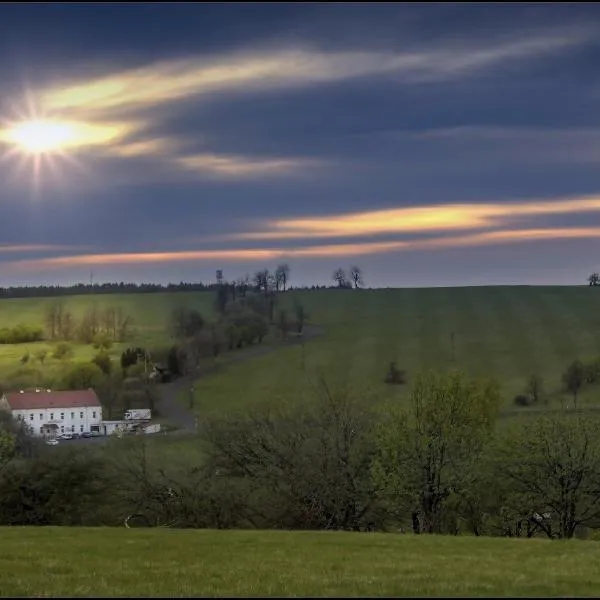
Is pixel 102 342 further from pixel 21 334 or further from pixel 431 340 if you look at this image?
pixel 431 340

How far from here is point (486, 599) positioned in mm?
14828

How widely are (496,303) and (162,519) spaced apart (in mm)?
113025

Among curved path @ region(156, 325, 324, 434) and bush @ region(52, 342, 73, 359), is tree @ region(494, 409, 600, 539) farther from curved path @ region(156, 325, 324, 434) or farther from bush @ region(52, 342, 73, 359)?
bush @ region(52, 342, 73, 359)

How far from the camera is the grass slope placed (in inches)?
4250

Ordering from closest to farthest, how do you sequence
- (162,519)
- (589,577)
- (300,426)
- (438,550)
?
(589,577) < (438,550) < (162,519) < (300,426)

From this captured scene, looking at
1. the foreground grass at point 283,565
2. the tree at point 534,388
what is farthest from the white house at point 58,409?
the foreground grass at point 283,565

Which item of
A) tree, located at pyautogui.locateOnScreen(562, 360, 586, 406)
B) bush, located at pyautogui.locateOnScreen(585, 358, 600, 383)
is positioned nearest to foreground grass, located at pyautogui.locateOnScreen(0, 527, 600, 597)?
tree, located at pyautogui.locateOnScreen(562, 360, 586, 406)

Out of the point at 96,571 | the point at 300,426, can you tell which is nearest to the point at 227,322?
the point at 300,426

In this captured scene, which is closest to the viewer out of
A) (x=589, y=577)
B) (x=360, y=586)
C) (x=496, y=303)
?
(x=360, y=586)

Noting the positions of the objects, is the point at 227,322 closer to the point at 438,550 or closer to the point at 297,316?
the point at 297,316

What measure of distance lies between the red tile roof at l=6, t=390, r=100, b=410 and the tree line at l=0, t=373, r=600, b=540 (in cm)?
5442

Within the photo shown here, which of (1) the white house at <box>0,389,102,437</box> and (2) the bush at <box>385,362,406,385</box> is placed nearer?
(1) the white house at <box>0,389,102,437</box>

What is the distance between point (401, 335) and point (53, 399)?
57051 millimetres

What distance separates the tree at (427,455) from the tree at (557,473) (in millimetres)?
2620
